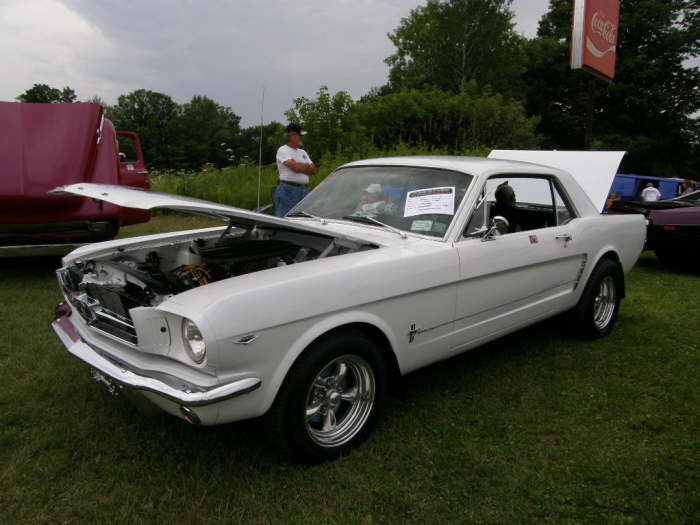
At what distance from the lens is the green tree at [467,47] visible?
112 feet

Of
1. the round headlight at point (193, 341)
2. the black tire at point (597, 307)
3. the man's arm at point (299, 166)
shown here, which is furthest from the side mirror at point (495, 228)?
the man's arm at point (299, 166)

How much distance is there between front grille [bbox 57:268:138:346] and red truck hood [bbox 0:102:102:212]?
11.5 feet

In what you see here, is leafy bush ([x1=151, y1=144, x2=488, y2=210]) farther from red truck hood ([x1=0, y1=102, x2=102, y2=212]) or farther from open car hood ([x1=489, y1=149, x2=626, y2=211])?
open car hood ([x1=489, y1=149, x2=626, y2=211])

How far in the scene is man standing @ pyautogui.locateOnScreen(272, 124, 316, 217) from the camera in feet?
21.1

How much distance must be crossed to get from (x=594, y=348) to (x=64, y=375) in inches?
153

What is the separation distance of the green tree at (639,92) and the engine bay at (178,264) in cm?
3161

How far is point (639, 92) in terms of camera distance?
30531 millimetres

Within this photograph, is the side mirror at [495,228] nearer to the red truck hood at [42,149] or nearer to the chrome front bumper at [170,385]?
the chrome front bumper at [170,385]

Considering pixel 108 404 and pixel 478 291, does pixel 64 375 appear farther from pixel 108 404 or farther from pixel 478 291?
pixel 478 291

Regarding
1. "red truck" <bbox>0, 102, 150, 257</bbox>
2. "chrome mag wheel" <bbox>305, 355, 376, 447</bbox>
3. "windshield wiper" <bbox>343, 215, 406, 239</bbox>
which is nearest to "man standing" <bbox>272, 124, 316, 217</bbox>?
"red truck" <bbox>0, 102, 150, 257</bbox>

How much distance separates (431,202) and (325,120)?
9832mm

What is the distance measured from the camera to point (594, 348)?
420 centimetres

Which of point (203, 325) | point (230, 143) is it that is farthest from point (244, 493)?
point (230, 143)

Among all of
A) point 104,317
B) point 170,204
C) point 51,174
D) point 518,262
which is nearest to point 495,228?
point 518,262
